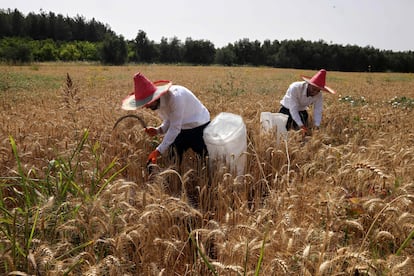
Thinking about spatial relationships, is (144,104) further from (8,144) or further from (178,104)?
(8,144)

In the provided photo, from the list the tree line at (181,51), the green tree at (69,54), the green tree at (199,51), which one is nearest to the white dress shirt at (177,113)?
the tree line at (181,51)

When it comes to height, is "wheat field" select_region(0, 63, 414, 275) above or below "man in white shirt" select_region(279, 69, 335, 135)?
below

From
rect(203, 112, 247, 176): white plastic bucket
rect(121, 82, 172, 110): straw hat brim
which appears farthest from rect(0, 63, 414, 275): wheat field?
rect(121, 82, 172, 110): straw hat brim

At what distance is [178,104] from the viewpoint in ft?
12.0

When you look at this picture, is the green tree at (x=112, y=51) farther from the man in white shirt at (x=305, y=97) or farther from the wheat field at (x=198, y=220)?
the wheat field at (x=198, y=220)

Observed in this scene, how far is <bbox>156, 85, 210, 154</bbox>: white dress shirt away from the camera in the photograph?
357 centimetres

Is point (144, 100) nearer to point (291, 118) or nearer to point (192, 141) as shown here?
point (192, 141)

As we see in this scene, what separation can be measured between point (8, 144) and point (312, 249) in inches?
136

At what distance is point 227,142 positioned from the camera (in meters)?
3.52

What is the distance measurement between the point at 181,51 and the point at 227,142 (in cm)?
7196

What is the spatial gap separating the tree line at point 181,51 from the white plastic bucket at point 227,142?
48.9 meters

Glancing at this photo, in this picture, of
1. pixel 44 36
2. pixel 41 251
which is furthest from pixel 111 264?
pixel 44 36

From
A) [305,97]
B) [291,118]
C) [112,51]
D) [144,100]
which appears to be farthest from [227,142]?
[112,51]

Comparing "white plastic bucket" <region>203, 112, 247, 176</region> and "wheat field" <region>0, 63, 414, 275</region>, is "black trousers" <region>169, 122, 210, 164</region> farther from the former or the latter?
"wheat field" <region>0, 63, 414, 275</region>
